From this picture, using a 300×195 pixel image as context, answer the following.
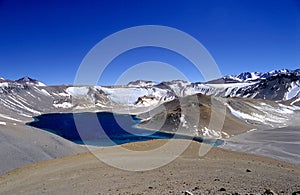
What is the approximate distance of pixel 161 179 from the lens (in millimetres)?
14117

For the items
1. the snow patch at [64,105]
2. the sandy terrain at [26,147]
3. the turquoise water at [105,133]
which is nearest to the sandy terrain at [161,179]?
the sandy terrain at [26,147]

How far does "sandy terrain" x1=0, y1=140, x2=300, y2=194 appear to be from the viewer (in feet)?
38.6

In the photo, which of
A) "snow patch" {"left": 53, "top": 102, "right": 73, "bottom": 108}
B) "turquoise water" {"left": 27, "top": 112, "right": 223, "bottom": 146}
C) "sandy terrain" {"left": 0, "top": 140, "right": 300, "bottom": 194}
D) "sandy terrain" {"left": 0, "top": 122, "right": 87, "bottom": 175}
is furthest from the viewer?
"snow patch" {"left": 53, "top": 102, "right": 73, "bottom": 108}

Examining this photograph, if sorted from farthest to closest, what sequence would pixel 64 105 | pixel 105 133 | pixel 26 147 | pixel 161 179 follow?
pixel 64 105 → pixel 105 133 → pixel 26 147 → pixel 161 179

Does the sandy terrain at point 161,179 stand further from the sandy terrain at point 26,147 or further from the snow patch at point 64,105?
the snow patch at point 64,105

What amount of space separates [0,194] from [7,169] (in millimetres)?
9153

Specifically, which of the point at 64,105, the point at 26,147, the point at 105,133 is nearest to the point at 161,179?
the point at 26,147

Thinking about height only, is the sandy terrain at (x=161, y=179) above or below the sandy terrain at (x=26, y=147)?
below

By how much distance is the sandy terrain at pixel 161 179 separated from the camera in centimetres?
1176

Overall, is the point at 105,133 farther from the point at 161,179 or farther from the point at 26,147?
the point at 161,179

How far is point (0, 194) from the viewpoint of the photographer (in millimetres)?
14461

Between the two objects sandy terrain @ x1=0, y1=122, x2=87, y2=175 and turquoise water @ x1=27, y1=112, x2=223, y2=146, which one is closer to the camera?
sandy terrain @ x1=0, y1=122, x2=87, y2=175

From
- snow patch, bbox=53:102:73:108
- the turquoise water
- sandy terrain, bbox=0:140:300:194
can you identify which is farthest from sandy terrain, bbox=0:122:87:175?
snow patch, bbox=53:102:73:108

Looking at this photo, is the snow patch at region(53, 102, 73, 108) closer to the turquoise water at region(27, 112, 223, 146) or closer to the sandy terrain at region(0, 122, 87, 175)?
the turquoise water at region(27, 112, 223, 146)
